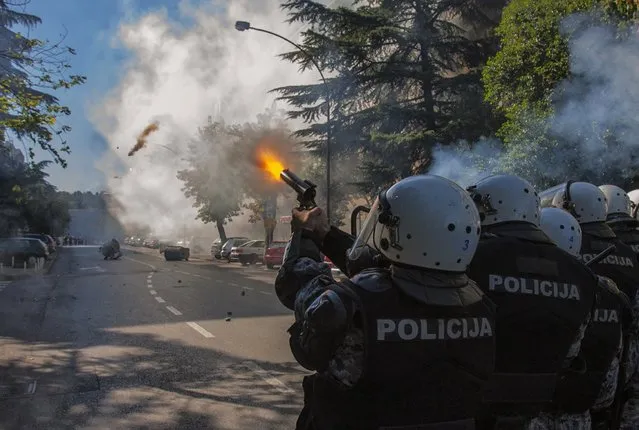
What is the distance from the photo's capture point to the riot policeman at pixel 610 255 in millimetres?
3104

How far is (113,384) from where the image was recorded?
577 centimetres

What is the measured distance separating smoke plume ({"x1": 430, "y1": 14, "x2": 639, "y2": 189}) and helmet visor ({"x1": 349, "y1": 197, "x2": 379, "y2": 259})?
638cm

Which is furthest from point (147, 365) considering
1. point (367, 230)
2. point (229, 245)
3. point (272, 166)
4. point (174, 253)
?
point (174, 253)

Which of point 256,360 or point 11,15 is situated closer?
point 256,360

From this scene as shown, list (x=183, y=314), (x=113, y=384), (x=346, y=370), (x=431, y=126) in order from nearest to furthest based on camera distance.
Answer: (x=346, y=370), (x=113, y=384), (x=183, y=314), (x=431, y=126)

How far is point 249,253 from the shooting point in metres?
32.1

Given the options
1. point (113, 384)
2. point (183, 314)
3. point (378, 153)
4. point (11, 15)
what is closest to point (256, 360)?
point (113, 384)

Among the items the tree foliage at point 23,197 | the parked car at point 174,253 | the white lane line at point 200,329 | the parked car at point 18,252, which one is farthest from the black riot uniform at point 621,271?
the parked car at point 174,253

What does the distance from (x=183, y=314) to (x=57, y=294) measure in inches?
235

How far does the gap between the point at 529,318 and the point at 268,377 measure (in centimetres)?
430

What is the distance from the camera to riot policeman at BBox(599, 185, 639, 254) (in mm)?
4121

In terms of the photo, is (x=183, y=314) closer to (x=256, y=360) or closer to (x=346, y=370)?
(x=256, y=360)

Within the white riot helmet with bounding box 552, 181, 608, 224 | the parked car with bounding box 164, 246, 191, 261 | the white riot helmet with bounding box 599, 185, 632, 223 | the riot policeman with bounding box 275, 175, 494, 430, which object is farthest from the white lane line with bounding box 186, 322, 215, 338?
the parked car with bounding box 164, 246, 191, 261

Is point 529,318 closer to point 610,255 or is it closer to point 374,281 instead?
point 374,281
